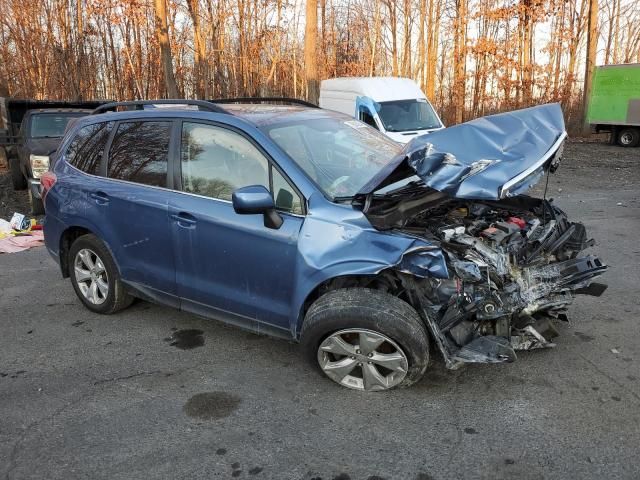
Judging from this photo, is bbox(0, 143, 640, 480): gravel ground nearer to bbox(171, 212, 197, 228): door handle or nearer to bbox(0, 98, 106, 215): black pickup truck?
bbox(171, 212, 197, 228): door handle

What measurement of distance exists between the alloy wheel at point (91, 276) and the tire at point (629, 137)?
71.1 feet

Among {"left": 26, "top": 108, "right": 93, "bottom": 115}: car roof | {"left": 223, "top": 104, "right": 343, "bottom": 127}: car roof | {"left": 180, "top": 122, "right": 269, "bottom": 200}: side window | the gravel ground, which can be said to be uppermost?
{"left": 26, "top": 108, "right": 93, "bottom": 115}: car roof

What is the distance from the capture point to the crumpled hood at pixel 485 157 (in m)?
3.01

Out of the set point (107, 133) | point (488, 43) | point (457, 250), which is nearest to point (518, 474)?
point (457, 250)

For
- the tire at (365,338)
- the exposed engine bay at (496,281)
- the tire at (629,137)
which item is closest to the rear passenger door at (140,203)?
the tire at (365,338)

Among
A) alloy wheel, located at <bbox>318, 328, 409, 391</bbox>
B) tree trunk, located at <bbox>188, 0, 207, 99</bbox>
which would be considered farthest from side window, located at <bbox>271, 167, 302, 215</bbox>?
tree trunk, located at <bbox>188, 0, 207, 99</bbox>

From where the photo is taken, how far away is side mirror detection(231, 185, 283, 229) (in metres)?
3.25

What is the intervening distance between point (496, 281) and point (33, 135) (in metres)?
10.1

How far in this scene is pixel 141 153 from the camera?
4199mm

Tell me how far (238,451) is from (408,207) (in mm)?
1707

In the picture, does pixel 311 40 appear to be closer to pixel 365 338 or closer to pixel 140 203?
pixel 140 203

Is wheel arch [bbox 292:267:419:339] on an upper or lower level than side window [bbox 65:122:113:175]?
lower

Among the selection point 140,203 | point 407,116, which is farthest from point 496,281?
point 407,116

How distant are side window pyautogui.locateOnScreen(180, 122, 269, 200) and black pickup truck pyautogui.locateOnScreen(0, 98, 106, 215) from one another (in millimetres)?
6675
